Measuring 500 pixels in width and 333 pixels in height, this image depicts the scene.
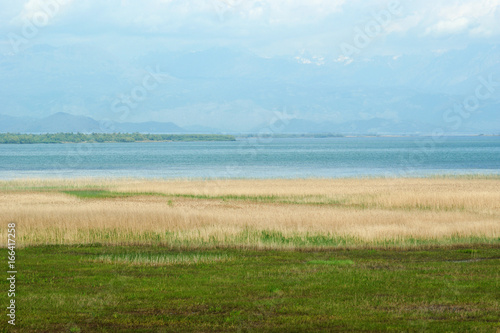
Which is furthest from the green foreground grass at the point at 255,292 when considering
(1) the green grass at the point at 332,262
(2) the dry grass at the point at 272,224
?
(2) the dry grass at the point at 272,224

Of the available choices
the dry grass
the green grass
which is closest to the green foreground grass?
the green grass

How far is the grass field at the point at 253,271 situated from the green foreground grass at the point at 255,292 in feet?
0.14

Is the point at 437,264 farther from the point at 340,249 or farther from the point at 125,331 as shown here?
the point at 125,331

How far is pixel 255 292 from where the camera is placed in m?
15.6

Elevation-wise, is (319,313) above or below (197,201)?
below

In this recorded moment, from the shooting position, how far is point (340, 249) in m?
25.1

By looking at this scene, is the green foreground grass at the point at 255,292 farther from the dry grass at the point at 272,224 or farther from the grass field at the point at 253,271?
the dry grass at the point at 272,224

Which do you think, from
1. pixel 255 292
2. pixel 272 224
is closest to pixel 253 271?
pixel 255 292

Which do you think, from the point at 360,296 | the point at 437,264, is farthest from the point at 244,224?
the point at 360,296

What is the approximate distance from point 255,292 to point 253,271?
318 centimetres

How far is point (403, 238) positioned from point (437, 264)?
684 centimetres

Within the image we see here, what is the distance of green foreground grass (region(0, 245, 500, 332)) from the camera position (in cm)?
1272

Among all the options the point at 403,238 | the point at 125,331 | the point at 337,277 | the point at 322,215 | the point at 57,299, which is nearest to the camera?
the point at 125,331

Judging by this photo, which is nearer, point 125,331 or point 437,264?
point 125,331
